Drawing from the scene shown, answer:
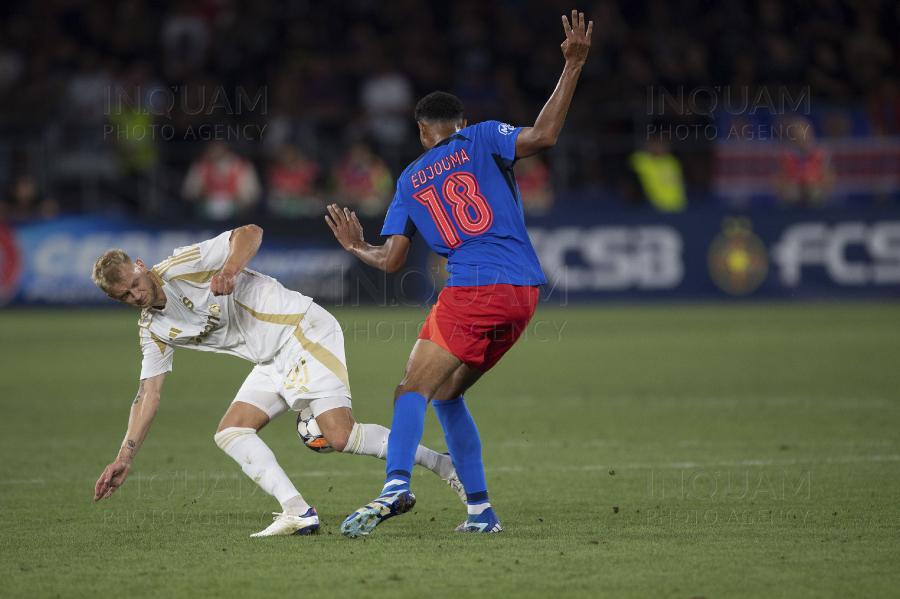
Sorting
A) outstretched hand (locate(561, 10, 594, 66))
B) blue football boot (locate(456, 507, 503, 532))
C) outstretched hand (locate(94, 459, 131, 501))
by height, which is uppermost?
outstretched hand (locate(561, 10, 594, 66))

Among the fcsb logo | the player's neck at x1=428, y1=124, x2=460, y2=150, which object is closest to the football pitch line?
the player's neck at x1=428, y1=124, x2=460, y2=150

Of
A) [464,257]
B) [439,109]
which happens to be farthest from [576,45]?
[464,257]

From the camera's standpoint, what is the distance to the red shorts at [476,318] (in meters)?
4.78

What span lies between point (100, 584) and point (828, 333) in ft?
37.3

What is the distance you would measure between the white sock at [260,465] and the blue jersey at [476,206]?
114cm

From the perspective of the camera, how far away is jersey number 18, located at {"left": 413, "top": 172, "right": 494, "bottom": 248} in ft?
16.0

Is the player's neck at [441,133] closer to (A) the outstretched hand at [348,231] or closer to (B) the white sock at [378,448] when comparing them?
(A) the outstretched hand at [348,231]

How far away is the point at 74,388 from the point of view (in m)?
10.6

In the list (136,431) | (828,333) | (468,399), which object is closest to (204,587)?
(136,431)

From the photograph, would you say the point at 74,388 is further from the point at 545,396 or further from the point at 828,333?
the point at 828,333

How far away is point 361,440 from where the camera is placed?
514 cm

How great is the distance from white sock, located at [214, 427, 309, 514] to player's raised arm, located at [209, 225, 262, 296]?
2.28 ft

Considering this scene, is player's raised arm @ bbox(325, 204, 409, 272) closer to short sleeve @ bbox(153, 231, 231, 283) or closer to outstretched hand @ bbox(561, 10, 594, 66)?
short sleeve @ bbox(153, 231, 231, 283)

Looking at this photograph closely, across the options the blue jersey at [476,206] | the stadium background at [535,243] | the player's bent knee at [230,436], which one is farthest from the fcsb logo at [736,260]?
the player's bent knee at [230,436]
